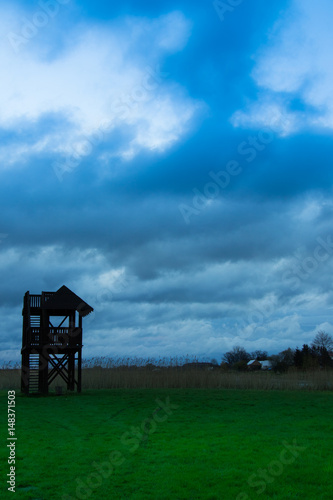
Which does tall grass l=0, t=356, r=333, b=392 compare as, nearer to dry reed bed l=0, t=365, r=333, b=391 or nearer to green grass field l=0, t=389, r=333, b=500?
dry reed bed l=0, t=365, r=333, b=391

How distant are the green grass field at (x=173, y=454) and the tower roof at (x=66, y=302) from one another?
10.8 metres

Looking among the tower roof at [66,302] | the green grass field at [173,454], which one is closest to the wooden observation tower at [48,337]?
the tower roof at [66,302]

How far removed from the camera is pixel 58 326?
1096 inches

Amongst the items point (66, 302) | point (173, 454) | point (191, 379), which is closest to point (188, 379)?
point (191, 379)

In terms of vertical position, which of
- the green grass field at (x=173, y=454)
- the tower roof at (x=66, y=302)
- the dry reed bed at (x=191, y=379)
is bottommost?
the green grass field at (x=173, y=454)

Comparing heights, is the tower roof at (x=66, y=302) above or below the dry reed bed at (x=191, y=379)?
above

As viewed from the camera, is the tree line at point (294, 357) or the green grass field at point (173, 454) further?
the tree line at point (294, 357)

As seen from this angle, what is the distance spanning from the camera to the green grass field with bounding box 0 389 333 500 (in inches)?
294

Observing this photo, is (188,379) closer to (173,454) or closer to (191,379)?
(191,379)

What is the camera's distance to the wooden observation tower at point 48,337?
2730 centimetres

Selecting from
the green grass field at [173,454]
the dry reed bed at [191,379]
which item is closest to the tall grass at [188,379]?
the dry reed bed at [191,379]

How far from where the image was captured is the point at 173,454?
994 cm

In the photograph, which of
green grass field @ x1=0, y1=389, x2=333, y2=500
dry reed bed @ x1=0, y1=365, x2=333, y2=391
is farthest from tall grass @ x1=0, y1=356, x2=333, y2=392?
green grass field @ x1=0, y1=389, x2=333, y2=500

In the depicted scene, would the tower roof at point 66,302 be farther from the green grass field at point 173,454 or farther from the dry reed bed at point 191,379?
the green grass field at point 173,454
